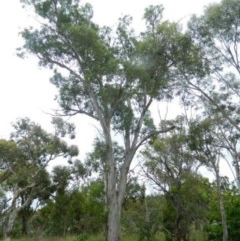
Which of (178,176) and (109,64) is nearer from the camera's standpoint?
(109,64)

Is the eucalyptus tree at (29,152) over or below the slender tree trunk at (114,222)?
over

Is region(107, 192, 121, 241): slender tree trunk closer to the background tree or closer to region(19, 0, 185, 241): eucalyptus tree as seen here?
region(19, 0, 185, 241): eucalyptus tree

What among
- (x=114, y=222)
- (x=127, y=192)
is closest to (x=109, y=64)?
(x=114, y=222)

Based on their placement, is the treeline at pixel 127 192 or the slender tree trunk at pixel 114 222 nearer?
the slender tree trunk at pixel 114 222

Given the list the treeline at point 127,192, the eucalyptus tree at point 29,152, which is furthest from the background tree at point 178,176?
the eucalyptus tree at point 29,152

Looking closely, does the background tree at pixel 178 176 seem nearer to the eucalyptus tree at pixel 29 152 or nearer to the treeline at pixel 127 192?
the treeline at pixel 127 192

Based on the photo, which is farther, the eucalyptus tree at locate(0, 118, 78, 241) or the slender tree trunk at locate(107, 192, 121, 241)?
the eucalyptus tree at locate(0, 118, 78, 241)

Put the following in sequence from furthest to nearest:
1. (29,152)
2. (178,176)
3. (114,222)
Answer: (29,152) < (178,176) < (114,222)

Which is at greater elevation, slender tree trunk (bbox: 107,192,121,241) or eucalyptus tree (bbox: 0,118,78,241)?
eucalyptus tree (bbox: 0,118,78,241)

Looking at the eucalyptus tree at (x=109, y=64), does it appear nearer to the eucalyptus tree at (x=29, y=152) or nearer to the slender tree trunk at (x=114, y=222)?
the slender tree trunk at (x=114, y=222)

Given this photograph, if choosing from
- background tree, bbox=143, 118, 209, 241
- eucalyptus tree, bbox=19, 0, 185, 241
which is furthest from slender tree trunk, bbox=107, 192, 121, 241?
background tree, bbox=143, 118, 209, 241

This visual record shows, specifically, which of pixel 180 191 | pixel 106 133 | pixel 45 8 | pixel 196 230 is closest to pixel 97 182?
pixel 180 191

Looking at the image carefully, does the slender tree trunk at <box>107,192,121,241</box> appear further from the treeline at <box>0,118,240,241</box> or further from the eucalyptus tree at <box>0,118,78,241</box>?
the eucalyptus tree at <box>0,118,78,241</box>

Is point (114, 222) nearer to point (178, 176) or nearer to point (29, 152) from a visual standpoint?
point (178, 176)
